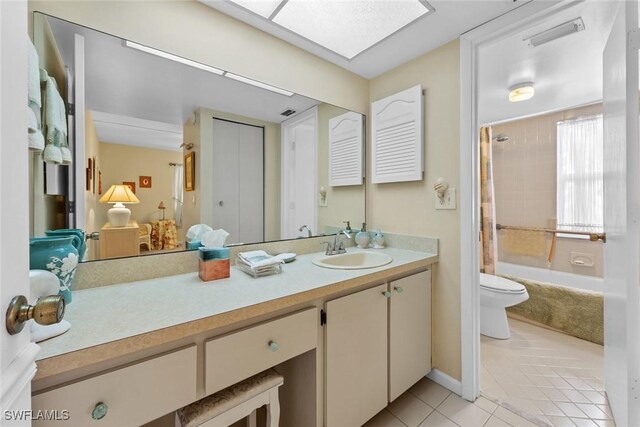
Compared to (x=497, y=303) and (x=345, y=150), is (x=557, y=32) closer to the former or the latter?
(x=345, y=150)

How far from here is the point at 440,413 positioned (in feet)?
4.87

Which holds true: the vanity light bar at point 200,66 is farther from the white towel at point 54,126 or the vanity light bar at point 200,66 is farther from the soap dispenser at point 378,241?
the soap dispenser at point 378,241

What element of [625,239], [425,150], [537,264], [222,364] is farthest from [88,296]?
[537,264]

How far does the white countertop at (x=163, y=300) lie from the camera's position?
68 cm

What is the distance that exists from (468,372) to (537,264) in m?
2.29

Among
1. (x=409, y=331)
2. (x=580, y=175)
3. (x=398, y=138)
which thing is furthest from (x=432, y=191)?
(x=580, y=175)

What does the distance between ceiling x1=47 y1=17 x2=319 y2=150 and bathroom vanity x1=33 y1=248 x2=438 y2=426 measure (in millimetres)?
688

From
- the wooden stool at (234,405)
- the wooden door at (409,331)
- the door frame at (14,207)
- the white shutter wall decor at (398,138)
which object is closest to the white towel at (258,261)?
the wooden stool at (234,405)

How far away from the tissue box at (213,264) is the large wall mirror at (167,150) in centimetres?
21

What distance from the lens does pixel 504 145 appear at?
3369 millimetres

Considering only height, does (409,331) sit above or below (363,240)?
below

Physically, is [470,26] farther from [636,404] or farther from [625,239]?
[636,404]

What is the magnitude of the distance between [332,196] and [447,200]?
775mm

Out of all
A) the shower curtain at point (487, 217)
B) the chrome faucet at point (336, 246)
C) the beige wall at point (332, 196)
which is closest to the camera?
the chrome faucet at point (336, 246)
